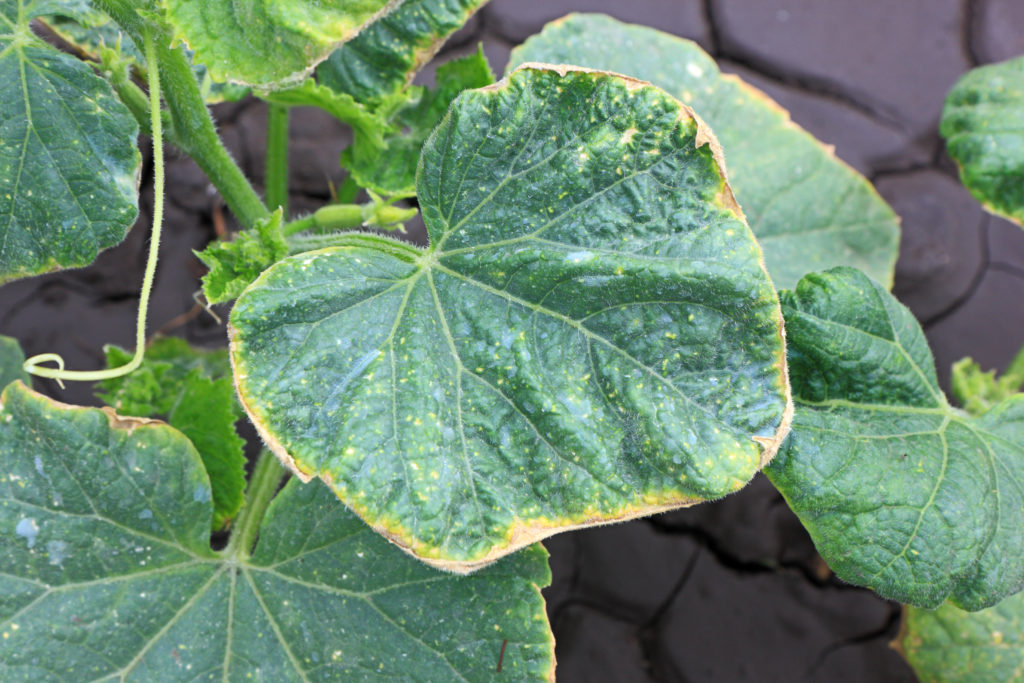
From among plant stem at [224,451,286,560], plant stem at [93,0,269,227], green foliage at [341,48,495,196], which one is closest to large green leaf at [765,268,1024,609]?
green foliage at [341,48,495,196]

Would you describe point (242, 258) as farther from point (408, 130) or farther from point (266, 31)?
point (408, 130)

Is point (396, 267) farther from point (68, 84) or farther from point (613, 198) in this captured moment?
point (68, 84)

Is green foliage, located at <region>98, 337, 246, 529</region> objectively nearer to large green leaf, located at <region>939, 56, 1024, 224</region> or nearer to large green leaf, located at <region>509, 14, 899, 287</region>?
large green leaf, located at <region>509, 14, 899, 287</region>

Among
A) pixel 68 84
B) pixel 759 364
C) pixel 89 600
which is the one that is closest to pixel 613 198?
pixel 759 364

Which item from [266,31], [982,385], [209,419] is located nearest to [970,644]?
[982,385]

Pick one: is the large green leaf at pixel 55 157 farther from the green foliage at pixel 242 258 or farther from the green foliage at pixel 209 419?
the green foliage at pixel 209 419
